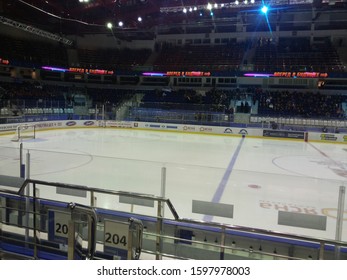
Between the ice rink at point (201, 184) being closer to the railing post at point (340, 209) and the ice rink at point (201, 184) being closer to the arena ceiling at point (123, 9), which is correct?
the railing post at point (340, 209)

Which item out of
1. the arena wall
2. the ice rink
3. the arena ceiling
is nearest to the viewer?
the ice rink

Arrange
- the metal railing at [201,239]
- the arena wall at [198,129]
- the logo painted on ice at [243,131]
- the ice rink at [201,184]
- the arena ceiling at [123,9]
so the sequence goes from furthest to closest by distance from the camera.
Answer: the arena ceiling at [123,9] < the logo painted on ice at [243,131] < the arena wall at [198,129] < the ice rink at [201,184] < the metal railing at [201,239]

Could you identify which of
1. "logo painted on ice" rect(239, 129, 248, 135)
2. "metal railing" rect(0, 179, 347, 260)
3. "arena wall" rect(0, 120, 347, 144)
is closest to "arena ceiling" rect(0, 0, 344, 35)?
"arena wall" rect(0, 120, 347, 144)

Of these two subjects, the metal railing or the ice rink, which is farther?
the ice rink

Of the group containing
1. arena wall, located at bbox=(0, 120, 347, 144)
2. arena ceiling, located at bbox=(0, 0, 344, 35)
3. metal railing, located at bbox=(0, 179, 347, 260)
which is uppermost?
arena ceiling, located at bbox=(0, 0, 344, 35)

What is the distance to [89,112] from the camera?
1980 cm

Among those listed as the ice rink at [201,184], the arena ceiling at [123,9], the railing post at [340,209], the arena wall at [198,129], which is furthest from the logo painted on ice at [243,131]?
the railing post at [340,209]

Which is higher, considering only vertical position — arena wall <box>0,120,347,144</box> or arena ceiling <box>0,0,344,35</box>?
arena ceiling <box>0,0,344,35</box>

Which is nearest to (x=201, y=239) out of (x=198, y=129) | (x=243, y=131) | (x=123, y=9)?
(x=243, y=131)

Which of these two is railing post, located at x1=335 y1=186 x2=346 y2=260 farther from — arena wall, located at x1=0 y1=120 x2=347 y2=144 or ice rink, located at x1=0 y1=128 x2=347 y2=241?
arena wall, located at x1=0 y1=120 x2=347 y2=144

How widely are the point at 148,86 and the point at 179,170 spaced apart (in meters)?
26.3

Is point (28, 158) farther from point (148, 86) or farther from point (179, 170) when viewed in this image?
point (148, 86)

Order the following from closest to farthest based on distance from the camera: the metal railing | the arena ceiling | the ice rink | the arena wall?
the metal railing
the ice rink
the arena wall
the arena ceiling
